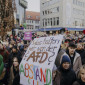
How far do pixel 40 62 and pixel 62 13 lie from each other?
32990mm

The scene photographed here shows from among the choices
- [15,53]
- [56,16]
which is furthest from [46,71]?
[56,16]

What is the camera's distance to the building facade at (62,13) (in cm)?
3466

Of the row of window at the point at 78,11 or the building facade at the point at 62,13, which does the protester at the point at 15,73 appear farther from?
the row of window at the point at 78,11

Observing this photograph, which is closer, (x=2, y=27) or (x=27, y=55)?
(x=27, y=55)

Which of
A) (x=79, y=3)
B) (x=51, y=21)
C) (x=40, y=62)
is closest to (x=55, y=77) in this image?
(x=40, y=62)

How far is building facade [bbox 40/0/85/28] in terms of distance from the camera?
114ft

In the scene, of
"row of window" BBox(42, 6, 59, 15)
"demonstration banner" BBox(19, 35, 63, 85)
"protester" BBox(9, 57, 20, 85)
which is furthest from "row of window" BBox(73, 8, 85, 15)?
"demonstration banner" BBox(19, 35, 63, 85)

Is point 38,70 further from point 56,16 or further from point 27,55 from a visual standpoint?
point 56,16

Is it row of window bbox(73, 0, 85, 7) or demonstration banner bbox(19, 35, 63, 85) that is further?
row of window bbox(73, 0, 85, 7)

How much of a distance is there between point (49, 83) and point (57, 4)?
115ft

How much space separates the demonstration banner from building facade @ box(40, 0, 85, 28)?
3235 cm

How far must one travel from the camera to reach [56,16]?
36344 mm

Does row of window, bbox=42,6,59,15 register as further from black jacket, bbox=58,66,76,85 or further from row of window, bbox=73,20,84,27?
black jacket, bbox=58,66,76,85

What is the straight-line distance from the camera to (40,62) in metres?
2.69
